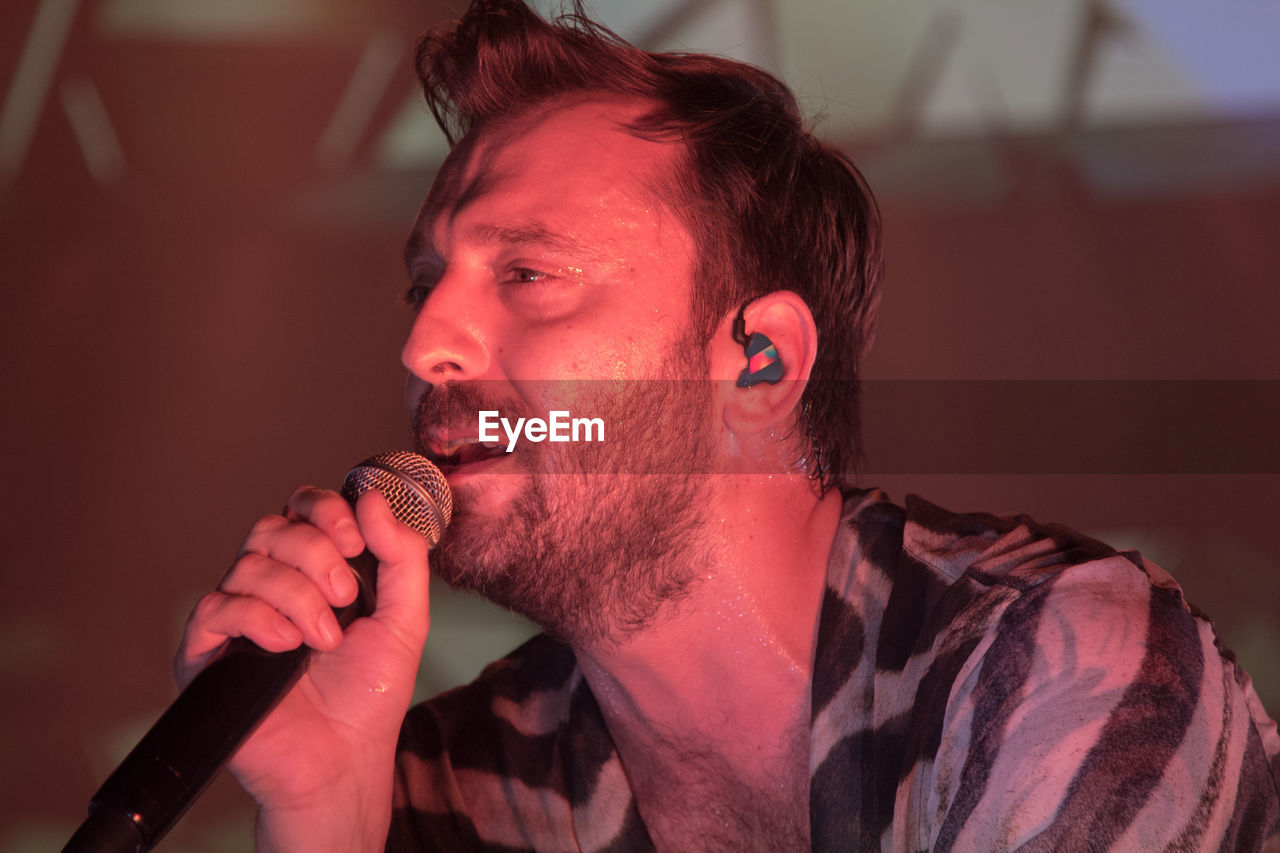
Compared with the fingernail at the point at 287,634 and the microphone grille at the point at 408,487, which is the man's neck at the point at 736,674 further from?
the fingernail at the point at 287,634

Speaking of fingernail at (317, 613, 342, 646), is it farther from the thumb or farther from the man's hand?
the thumb

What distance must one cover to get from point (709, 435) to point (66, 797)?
1734 mm

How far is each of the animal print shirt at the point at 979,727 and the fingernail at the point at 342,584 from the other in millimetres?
607

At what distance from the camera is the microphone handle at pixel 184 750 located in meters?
0.77

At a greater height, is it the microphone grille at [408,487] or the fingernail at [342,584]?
the microphone grille at [408,487]

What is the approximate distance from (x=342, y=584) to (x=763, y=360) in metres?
0.69

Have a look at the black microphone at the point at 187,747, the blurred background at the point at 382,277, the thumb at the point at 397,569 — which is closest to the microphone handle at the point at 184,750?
the black microphone at the point at 187,747

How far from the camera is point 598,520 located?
1319mm

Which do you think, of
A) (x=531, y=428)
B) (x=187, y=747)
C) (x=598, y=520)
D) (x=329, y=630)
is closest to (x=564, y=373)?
(x=531, y=428)

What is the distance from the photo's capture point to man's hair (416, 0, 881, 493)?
1.47 meters

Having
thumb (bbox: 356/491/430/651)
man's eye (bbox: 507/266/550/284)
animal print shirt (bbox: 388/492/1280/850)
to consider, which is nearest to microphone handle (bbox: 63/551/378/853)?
thumb (bbox: 356/491/430/651)

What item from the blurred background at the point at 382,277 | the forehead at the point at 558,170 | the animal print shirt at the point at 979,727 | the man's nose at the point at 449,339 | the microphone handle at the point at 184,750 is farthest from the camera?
the blurred background at the point at 382,277

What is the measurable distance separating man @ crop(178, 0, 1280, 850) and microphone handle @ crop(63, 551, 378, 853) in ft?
0.15

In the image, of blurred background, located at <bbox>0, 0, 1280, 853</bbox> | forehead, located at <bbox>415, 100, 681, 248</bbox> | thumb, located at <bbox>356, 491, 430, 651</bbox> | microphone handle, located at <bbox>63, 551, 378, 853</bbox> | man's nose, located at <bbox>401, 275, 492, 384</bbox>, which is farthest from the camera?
blurred background, located at <bbox>0, 0, 1280, 853</bbox>
